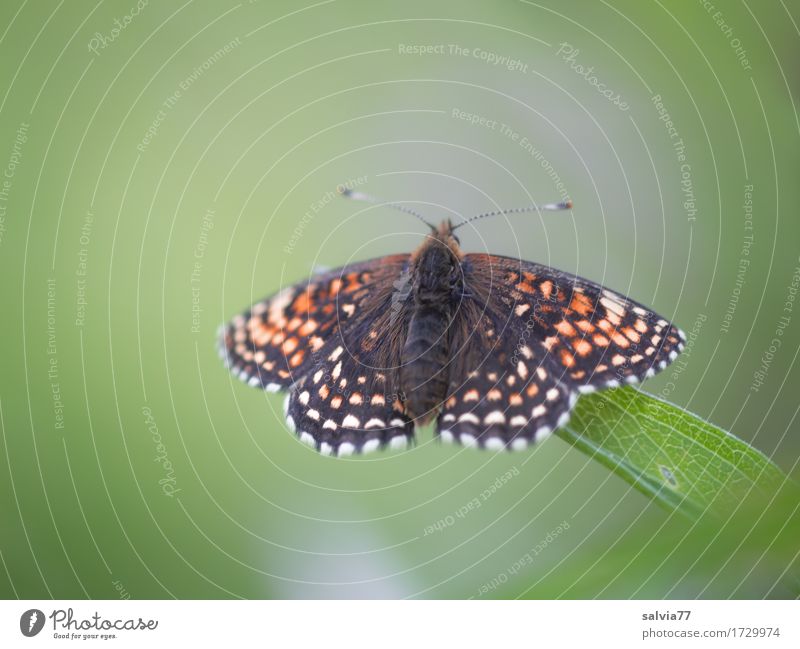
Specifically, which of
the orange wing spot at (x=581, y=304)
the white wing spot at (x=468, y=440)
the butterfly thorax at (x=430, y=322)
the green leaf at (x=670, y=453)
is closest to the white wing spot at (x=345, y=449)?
the butterfly thorax at (x=430, y=322)

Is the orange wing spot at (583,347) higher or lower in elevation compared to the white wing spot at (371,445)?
higher

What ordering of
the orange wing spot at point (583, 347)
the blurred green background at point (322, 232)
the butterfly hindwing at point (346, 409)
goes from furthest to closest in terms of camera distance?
the blurred green background at point (322, 232)
the butterfly hindwing at point (346, 409)
the orange wing spot at point (583, 347)

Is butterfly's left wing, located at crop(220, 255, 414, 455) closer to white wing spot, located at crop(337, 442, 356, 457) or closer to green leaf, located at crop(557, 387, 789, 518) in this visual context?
white wing spot, located at crop(337, 442, 356, 457)

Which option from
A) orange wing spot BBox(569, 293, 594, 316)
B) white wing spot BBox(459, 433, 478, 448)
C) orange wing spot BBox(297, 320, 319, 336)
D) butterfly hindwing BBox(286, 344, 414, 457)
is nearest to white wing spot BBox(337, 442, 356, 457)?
butterfly hindwing BBox(286, 344, 414, 457)

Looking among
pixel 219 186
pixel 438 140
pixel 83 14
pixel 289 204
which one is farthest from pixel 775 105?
pixel 83 14

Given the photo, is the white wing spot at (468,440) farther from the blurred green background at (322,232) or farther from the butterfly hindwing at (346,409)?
the blurred green background at (322,232)

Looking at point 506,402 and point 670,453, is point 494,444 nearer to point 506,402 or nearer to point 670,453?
point 506,402
